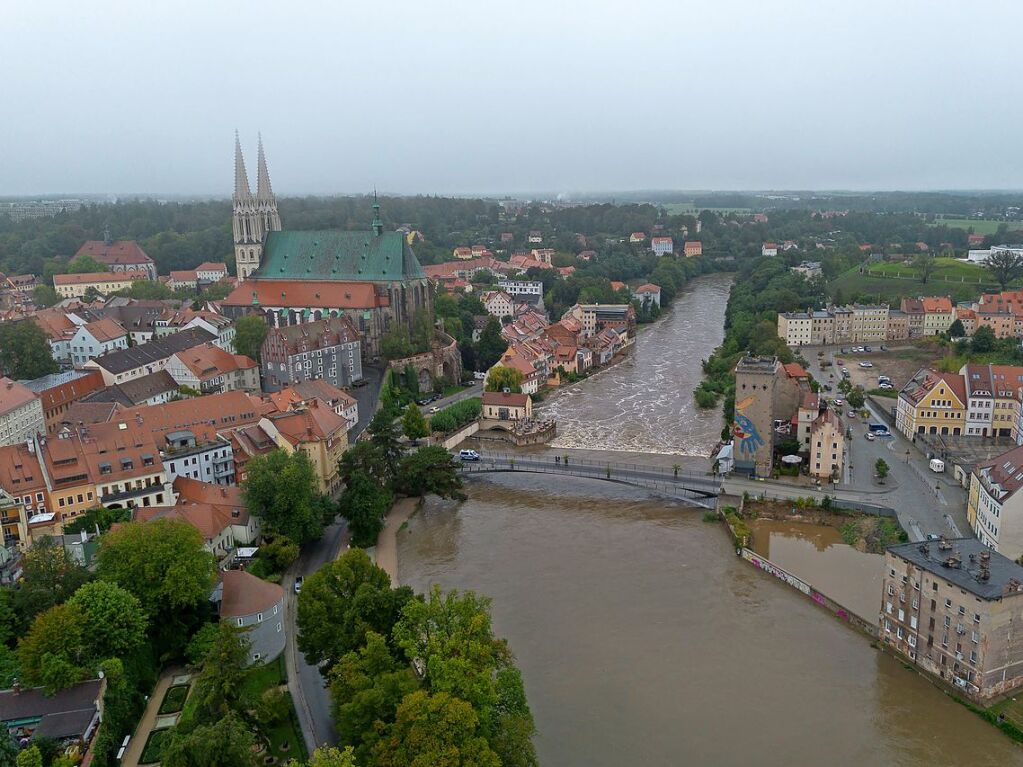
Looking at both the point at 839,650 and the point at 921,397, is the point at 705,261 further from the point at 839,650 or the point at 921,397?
the point at 839,650

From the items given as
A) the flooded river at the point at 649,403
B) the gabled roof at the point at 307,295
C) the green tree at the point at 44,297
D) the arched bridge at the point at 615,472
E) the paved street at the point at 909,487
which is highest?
the gabled roof at the point at 307,295

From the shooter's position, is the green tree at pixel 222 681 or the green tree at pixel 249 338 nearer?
the green tree at pixel 222 681

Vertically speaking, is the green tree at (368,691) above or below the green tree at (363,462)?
below

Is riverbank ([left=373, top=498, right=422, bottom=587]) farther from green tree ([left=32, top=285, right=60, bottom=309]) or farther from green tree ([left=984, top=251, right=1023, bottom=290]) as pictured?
green tree ([left=984, top=251, right=1023, bottom=290])

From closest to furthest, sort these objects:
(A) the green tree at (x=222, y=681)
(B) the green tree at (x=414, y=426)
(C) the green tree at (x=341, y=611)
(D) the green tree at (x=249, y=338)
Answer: (A) the green tree at (x=222, y=681) → (C) the green tree at (x=341, y=611) → (B) the green tree at (x=414, y=426) → (D) the green tree at (x=249, y=338)

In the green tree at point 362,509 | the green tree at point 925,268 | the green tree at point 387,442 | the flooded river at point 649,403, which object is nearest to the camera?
the green tree at point 362,509

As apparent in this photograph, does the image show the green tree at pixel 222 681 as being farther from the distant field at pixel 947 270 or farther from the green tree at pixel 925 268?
the distant field at pixel 947 270

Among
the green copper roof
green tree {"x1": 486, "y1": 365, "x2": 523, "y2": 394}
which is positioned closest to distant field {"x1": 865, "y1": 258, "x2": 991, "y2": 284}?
the green copper roof

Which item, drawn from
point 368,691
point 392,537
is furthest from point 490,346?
point 368,691

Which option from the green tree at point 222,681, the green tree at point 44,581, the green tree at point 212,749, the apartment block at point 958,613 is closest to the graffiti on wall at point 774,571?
the apartment block at point 958,613
